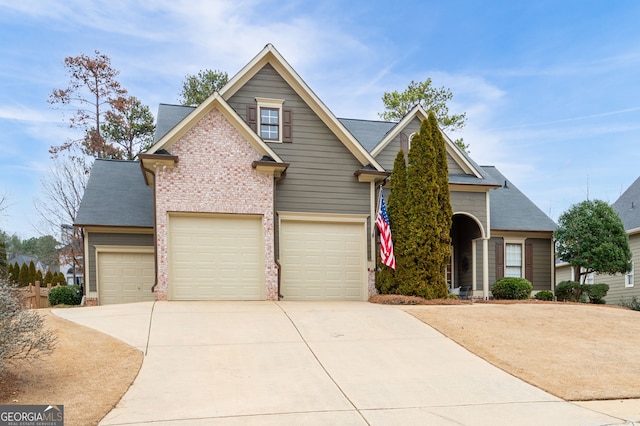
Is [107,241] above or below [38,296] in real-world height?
above

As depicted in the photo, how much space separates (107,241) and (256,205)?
617 centimetres

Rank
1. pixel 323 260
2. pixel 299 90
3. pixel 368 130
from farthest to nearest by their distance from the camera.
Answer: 1. pixel 368 130
2. pixel 299 90
3. pixel 323 260

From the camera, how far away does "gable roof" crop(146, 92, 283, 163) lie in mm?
14680

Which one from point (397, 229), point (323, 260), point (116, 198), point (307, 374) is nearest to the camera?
point (307, 374)

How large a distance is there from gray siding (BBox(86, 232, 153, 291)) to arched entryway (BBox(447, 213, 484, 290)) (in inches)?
440

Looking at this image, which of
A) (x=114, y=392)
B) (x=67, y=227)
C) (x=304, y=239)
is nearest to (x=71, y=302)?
(x=304, y=239)

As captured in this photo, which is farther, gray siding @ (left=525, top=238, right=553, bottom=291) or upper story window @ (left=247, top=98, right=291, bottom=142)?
gray siding @ (left=525, top=238, right=553, bottom=291)

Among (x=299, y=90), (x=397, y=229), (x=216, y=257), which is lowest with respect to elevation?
(x=216, y=257)

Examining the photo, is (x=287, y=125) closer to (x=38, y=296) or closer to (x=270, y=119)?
(x=270, y=119)

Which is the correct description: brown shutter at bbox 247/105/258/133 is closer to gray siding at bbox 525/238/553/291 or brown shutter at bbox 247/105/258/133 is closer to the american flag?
the american flag

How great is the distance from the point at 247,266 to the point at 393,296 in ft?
13.7

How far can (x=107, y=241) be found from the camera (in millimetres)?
18172

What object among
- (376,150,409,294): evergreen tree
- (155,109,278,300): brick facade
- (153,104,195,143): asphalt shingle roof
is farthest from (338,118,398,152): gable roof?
(153,104,195,143): asphalt shingle roof

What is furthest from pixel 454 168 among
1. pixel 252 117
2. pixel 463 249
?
pixel 252 117
